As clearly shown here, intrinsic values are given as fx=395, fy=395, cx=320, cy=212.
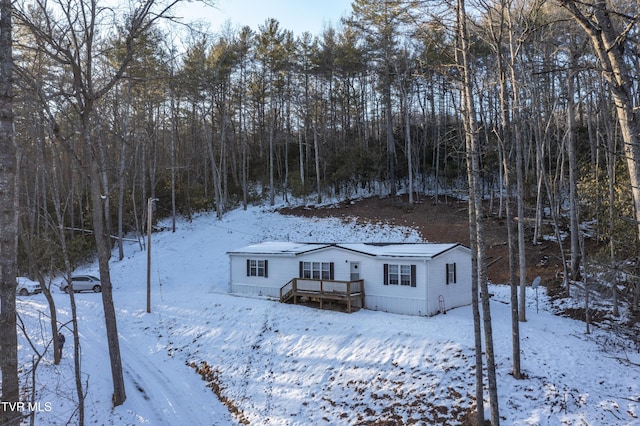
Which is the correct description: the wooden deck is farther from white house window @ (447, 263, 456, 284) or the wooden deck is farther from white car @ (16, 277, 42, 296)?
white car @ (16, 277, 42, 296)

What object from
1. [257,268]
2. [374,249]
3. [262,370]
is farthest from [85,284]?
[374,249]

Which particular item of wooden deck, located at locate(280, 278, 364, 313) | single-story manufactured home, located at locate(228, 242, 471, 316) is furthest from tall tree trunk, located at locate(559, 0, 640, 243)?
wooden deck, located at locate(280, 278, 364, 313)

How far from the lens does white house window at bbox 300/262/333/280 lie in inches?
748

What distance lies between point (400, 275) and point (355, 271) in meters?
2.28

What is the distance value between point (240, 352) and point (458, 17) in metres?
12.7

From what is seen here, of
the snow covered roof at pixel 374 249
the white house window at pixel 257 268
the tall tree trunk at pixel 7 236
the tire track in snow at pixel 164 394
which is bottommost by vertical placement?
the tire track in snow at pixel 164 394

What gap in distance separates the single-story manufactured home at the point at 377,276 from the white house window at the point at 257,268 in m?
0.23

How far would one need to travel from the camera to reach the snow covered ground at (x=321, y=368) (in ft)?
32.6

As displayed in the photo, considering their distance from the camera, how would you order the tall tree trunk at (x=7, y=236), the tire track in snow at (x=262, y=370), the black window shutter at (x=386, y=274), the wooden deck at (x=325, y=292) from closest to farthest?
the tall tree trunk at (x=7, y=236), the tire track in snow at (x=262, y=370), the wooden deck at (x=325, y=292), the black window shutter at (x=386, y=274)

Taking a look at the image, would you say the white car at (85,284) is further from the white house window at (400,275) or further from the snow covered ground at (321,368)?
the white house window at (400,275)

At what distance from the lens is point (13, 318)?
492 cm

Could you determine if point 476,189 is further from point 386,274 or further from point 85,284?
point 85,284

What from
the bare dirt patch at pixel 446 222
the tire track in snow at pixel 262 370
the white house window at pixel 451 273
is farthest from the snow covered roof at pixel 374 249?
the bare dirt patch at pixel 446 222

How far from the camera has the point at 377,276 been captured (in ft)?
57.9
